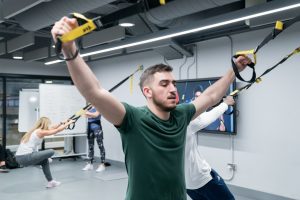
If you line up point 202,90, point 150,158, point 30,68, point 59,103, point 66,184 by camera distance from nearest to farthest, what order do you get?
point 150,158 < point 202,90 < point 66,184 < point 59,103 < point 30,68

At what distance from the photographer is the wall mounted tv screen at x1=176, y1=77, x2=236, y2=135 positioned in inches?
198

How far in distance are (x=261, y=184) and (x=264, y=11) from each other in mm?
2595

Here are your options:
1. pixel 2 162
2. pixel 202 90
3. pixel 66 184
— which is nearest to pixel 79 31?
pixel 202 90

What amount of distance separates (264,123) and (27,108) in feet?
18.5

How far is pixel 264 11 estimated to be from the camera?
340 centimetres

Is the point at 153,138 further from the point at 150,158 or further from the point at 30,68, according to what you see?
the point at 30,68

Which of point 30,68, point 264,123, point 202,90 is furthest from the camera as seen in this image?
point 30,68

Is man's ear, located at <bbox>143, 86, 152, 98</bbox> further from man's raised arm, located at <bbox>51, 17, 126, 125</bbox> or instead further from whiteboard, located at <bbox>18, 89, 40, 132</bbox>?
whiteboard, located at <bbox>18, 89, 40, 132</bbox>

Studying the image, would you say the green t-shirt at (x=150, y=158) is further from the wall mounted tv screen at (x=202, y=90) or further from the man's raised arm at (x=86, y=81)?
the wall mounted tv screen at (x=202, y=90)

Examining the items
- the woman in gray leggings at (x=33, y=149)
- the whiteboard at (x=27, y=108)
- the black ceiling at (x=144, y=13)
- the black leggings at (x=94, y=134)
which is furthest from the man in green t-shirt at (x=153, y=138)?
the whiteboard at (x=27, y=108)

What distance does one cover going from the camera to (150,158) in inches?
56.4

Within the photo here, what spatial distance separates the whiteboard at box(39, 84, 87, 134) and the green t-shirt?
6533 millimetres

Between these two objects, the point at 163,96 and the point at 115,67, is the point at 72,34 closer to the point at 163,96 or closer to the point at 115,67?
the point at 163,96

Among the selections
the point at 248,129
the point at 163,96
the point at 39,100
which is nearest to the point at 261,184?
the point at 248,129
